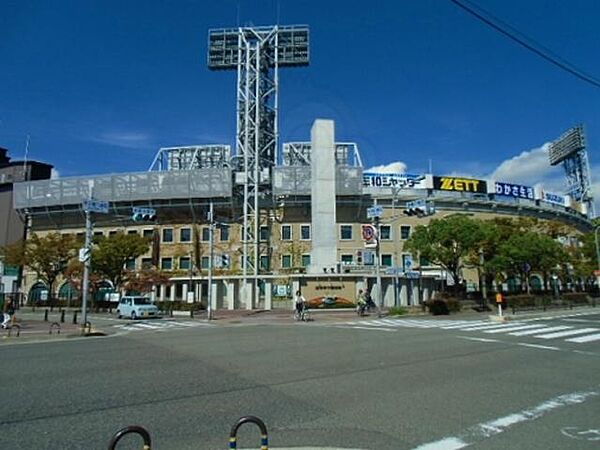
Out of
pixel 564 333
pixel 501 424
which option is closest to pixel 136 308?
pixel 564 333

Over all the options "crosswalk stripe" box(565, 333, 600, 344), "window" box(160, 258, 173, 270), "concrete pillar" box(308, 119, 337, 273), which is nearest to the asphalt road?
"crosswalk stripe" box(565, 333, 600, 344)

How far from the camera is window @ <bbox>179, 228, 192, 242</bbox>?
62.7 metres

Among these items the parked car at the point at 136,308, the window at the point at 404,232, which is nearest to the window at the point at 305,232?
the window at the point at 404,232

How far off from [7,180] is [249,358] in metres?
74.9

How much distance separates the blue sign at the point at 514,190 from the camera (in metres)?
67.1

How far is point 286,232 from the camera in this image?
6109 centimetres

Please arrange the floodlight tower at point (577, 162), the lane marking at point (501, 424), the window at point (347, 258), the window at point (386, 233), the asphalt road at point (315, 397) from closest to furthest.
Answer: the lane marking at point (501, 424) < the asphalt road at point (315, 397) < the window at point (347, 258) < the window at point (386, 233) < the floodlight tower at point (577, 162)

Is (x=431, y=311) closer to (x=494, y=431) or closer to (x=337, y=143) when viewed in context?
(x=494, y=431)

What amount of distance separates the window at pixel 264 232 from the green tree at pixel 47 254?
22.1m

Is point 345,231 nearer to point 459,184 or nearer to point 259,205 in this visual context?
point 259,205

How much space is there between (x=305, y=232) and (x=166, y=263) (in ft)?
61.3

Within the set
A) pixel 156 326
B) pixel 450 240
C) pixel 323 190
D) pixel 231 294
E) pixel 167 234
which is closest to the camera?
pixel 156 326

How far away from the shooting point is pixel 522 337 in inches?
714

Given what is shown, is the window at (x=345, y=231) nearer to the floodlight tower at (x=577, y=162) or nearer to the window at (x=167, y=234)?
the window at (x=167, y=234)
